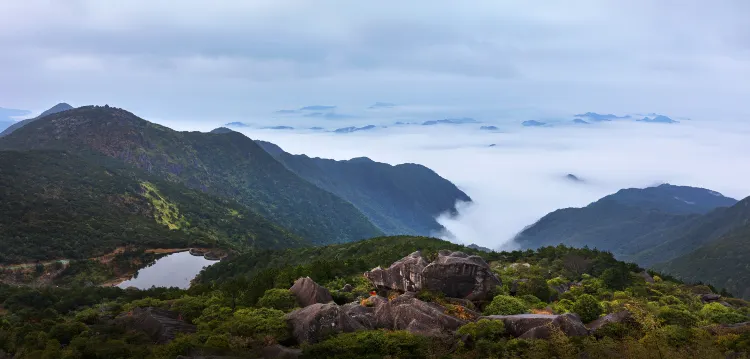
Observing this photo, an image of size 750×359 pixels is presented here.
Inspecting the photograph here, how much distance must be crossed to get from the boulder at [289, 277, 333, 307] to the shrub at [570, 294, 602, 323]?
1874 centimetres

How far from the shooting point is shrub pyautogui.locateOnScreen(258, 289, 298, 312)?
3858 centimetres

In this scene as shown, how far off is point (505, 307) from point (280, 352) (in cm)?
1654

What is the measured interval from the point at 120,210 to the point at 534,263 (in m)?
121

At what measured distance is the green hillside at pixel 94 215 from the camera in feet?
352

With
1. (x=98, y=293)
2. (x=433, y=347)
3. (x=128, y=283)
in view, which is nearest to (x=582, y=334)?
(x=433, y=347)

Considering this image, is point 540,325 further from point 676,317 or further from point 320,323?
point 320,323

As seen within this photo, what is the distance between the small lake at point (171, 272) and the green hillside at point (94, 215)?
10.7 metres

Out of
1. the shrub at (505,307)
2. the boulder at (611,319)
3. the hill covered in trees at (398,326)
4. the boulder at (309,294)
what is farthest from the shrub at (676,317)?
the boulder at (309,294)

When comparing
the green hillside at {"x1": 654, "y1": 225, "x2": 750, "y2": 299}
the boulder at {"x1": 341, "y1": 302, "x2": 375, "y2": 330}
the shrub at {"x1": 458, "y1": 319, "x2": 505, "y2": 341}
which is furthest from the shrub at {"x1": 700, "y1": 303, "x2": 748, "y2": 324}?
the green hillside at {"x1": 654, "y1": 225, "x2": 750, "y2": 299}

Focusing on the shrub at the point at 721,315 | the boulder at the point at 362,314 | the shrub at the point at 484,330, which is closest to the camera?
the shrub at the point at 484,330

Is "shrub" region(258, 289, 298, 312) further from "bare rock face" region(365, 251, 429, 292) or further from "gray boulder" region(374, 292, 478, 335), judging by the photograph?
"bare rock face" region(365, 251, 429, 292)

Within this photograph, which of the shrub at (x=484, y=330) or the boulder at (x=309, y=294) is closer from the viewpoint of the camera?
the shrub at (x=484, y=330)

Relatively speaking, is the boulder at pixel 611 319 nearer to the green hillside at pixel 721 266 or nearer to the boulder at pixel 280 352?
A: the boulder at pixel 280 352

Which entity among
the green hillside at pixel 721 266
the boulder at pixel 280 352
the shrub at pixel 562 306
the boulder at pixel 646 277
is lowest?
the green hillside at pixel 721 266
